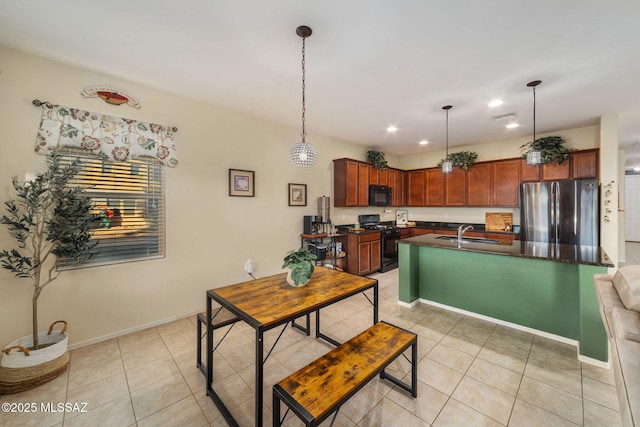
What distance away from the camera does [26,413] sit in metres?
1.73

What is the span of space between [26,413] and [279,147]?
3696 millimetres

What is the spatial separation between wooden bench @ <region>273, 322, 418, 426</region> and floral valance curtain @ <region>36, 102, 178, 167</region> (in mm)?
2799

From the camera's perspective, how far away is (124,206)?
9.08ft

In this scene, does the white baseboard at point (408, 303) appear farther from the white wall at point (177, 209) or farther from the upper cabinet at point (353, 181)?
the upper cabinet at point (353, 181)

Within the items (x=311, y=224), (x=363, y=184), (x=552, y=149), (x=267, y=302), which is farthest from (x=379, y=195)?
(x=267, y=302)

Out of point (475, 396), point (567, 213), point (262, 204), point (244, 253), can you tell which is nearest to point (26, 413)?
point (244, 253)

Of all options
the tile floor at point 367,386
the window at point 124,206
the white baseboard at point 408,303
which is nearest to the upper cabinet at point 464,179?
the white baseboard at point 408,303

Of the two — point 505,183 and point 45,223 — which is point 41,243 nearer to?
point 45,223

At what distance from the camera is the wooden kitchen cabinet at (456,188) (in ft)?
18.1

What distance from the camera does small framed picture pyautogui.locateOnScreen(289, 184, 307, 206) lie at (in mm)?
4297

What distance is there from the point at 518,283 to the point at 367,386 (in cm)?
205

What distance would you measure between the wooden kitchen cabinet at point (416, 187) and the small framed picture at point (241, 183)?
4244 mm

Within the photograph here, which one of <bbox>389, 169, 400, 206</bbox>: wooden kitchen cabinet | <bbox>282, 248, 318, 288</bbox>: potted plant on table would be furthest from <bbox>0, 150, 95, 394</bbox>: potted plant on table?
<bbox>389, 169, 400, 206</bbox>: wooden kitchen cabinet

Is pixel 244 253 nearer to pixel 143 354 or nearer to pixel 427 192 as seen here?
pixel 143 354
